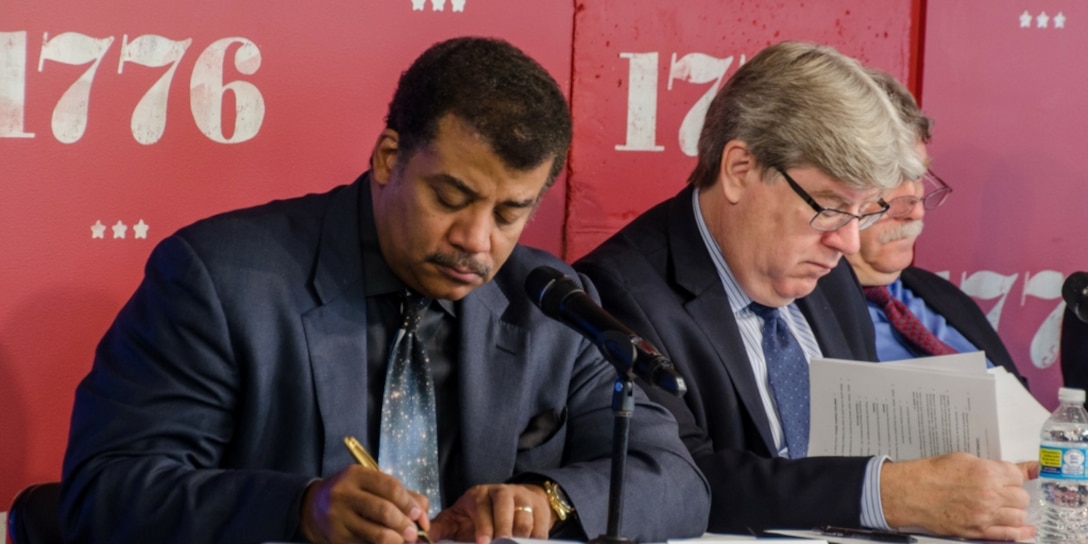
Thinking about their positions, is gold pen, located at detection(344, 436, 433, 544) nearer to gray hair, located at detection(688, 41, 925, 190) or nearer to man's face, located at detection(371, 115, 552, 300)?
man's face, located at detection(371, 115, 552, 300)

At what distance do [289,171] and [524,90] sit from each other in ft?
3.67

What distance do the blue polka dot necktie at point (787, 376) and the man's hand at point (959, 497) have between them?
1.48 ft

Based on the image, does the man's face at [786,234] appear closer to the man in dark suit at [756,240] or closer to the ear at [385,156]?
the man in dark suit at [756,240]

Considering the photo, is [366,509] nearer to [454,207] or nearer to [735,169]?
[454,207]

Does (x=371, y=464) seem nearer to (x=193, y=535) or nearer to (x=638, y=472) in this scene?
(x=193, y=535)

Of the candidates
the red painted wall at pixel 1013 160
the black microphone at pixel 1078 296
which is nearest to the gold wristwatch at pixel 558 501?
the black microphone at pixel 1078 296

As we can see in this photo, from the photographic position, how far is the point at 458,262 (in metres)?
2.40

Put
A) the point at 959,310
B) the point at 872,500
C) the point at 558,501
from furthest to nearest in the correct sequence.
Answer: the point at 959,310
the point at 872,500
the point at 558,501

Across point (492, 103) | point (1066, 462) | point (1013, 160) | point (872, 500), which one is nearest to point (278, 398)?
point (492, 103)

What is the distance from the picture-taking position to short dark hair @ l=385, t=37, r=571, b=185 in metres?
2.35

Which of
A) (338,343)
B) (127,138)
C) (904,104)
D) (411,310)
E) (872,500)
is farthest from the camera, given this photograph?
(904,104)

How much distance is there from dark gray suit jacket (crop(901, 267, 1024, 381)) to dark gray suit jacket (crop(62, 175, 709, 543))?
1.56m

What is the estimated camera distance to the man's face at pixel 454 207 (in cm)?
235

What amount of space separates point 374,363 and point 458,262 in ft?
0.86
